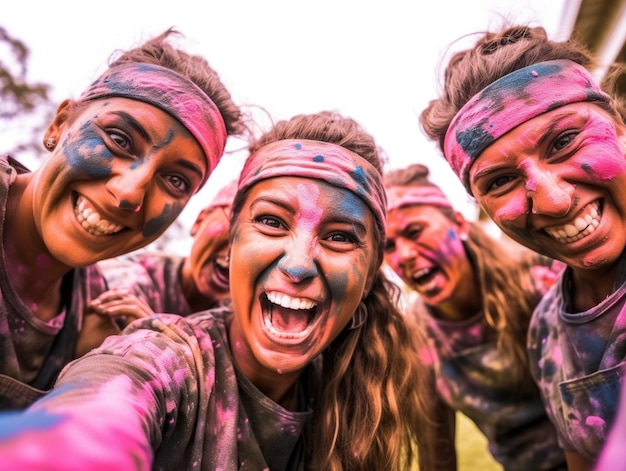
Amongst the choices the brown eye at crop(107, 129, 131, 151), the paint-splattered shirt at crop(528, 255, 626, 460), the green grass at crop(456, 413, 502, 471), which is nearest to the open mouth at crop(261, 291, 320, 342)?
the brown eye at crop(107, 129, 131, 151)

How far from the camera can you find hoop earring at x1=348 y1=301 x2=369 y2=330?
233cm

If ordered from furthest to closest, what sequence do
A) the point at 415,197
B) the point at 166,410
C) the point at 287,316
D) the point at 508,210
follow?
1. the point at 415,197
2. the point at 508,210
3. the point at 287,316
4. the point at 166,410

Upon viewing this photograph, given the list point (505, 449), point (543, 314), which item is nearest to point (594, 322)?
point (543, 314)

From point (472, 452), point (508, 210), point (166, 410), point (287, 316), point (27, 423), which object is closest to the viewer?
point (27, 423)

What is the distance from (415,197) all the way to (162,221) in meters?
1.92

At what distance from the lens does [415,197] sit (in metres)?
3.60

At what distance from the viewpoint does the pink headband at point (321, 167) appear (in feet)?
6.86

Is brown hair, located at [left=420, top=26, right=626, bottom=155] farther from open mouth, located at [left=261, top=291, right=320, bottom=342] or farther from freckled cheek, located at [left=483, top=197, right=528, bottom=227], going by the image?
open mouth, located at [left=261, top=291, right=320, bottom=342]

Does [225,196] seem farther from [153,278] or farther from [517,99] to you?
[517,99]

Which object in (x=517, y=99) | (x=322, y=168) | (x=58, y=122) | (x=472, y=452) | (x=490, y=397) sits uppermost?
(x=517, y=99)

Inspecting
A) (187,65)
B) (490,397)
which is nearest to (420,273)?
(490,397)

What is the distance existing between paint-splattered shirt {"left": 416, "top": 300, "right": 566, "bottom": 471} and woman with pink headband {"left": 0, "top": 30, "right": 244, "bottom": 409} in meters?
2.11

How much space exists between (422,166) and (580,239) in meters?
1.99

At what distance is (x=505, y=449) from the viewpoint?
129 inches
